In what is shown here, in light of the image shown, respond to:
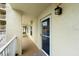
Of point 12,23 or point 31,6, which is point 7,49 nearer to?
point 31,6

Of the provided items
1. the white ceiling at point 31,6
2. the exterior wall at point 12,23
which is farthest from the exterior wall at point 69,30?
the exterior wall at point 12,23

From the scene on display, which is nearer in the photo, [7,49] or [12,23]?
[7,49]

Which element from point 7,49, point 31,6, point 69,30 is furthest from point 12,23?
point 69,30

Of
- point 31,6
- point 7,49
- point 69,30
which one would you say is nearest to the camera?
point 69,30

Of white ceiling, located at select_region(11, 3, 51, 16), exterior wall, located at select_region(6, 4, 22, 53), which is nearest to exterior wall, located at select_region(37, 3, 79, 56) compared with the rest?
white ceiling, located at select_region(11, 3, 51, 16)

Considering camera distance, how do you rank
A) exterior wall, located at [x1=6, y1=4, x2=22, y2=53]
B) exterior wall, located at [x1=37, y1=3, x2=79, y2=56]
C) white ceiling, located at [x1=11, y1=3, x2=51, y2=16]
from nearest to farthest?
exterior wall, located at [x1=37, y1=3, x2=79, y2=56]
white ceiling, located at [x1=11, y1=3, x2=51, y2=16]
exterior wall, located at [x1=6, y1=4, x2=22, y2=53]

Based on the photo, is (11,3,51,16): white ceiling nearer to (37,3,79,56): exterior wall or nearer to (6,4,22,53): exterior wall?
(6,4,22,53): exterior wall

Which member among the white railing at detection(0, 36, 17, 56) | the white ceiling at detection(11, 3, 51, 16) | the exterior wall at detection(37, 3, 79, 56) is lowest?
the white railing at detection(0, 36, 17, 56)

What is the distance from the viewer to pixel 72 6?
6.93 feet

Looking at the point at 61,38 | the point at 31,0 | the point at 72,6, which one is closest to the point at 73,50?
the point at 61,38

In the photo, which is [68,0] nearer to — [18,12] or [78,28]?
[78,28]

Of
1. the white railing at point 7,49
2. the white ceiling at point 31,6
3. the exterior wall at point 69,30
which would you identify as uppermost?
the white ceiling at point 31,6

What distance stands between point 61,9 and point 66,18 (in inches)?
12.8

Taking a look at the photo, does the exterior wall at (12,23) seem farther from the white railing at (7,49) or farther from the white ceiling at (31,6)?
the white railing at (7,49)
